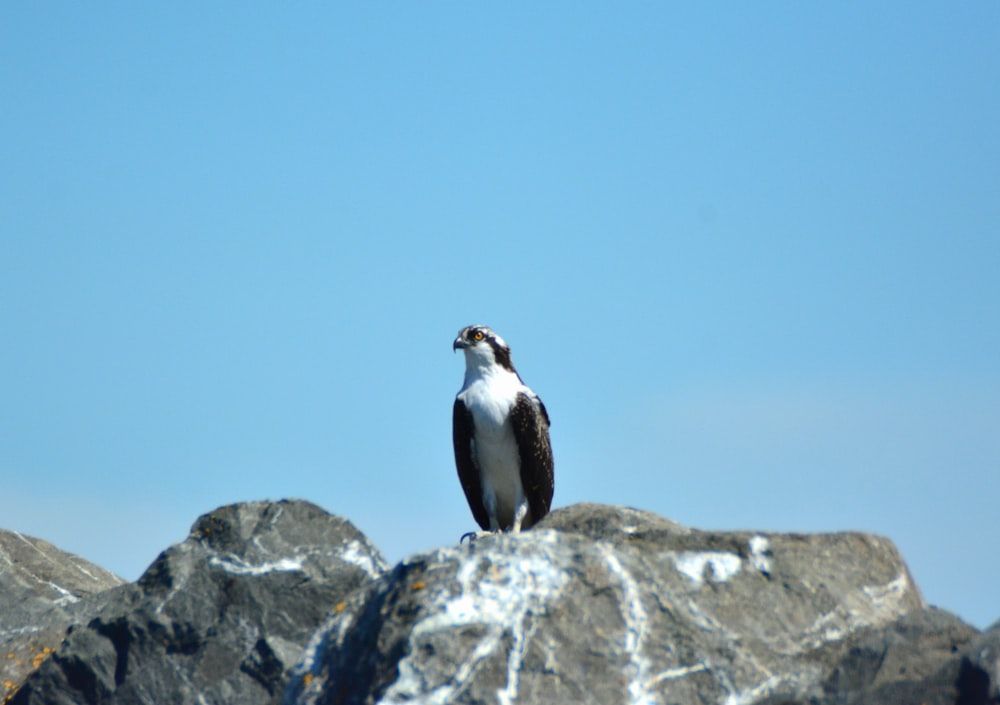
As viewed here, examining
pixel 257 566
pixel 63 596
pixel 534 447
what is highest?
pixel 534 447

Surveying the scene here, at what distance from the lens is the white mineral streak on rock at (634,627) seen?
7715 millimetres

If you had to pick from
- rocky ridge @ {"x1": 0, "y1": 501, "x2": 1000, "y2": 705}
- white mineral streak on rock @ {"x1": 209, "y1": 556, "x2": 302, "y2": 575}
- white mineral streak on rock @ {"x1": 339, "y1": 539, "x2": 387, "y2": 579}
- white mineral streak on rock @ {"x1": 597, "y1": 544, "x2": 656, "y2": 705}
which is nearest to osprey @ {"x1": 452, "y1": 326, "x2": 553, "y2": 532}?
white mineral streak on rock @ {"x1": 339, "y1": 539, "x2": 387, "y2": 579}

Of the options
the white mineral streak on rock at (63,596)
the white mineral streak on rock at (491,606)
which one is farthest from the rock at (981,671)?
the white mineral streak on rock at (63,596)

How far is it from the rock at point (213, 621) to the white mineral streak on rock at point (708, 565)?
3.49 meters

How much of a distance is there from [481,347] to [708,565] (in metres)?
5.66

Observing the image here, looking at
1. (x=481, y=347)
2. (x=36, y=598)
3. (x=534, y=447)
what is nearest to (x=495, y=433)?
(x=534, y=447)

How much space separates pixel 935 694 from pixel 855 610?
4.10ft

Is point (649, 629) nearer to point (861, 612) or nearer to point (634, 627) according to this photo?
point (634, 627)

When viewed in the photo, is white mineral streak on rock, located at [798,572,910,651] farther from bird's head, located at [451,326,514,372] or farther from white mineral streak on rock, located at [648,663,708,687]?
bird's head, located at [451,326,514,372]

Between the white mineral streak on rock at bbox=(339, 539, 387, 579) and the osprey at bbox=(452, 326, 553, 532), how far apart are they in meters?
2.17

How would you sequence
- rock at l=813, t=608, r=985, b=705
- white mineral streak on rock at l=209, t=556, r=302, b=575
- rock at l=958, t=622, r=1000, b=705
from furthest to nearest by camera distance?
1. white mineral streak on rock at l=209, t=556, r=302, b=575
2. rock at l=813, t=608, r=985, b=705
3. rock at l=958, t=622, r=1000, b=705

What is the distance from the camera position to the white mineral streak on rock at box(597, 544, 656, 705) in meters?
7.71

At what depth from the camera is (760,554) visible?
891 cm

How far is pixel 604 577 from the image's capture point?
8.15 metres
